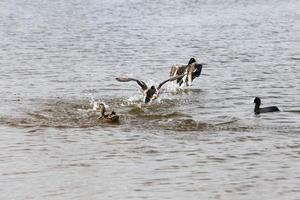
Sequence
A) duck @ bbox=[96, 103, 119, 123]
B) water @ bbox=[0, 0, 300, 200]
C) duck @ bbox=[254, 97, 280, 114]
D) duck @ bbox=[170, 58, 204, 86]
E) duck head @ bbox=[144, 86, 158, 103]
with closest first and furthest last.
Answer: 1. water @ bbox=[0, 0, 300, 200]
2. duck @ bbox=[96, 103, 119, 123]
3. duck @ bbox=[254, 97, 280, 114]
4. duck head @ bbox=[144, 86, 158, 103]
5. duck @ bbox=[170, 58, 204, 86]

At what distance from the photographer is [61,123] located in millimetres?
15969

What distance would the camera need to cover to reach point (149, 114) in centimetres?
1709

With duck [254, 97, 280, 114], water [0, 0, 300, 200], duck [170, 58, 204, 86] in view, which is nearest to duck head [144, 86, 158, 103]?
water [0, 0, 300, 200]

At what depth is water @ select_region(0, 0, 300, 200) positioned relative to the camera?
11.6m

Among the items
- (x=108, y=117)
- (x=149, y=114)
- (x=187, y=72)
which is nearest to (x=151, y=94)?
(x=149, y=114)

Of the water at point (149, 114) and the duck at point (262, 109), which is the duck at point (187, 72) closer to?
the water at point (149, 114)

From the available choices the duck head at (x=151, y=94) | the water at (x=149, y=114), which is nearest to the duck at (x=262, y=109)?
the water at (x=149, y=114)

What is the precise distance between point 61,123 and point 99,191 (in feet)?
16.4

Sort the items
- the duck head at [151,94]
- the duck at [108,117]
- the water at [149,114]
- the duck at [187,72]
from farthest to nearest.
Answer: the duck at [187,72]
the duck head at [151,94]
the duck at [108,117]
the water at [149,114]

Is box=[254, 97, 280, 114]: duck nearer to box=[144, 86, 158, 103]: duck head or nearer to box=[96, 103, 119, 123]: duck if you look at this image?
box=[144, 86, 158, 103]: duck head

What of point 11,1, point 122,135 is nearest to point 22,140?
point 122,135

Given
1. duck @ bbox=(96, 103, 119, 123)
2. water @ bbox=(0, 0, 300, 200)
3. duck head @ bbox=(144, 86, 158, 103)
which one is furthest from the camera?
duck head @ bbox=(144, 86, 158, 103)

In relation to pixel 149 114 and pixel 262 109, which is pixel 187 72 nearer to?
pixel 149 114

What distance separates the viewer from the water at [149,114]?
11617 mm
